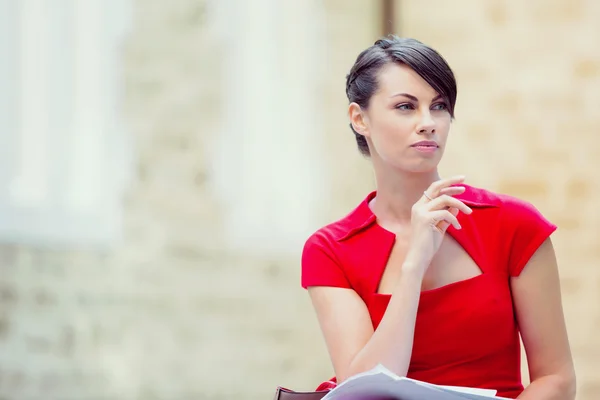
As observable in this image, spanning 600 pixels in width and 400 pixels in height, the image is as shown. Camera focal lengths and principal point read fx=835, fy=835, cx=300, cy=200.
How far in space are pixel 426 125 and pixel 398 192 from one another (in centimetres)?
19

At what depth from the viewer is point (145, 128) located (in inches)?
164

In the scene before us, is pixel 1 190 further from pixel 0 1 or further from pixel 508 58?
pixel 508 58

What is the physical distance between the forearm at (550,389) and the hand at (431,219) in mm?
324

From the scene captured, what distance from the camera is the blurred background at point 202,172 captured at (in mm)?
3977

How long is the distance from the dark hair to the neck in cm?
15

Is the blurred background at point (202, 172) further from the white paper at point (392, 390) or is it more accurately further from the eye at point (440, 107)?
the white paper at point (392, 390)

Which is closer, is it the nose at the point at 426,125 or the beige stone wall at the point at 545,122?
the nose at the point at 426,125

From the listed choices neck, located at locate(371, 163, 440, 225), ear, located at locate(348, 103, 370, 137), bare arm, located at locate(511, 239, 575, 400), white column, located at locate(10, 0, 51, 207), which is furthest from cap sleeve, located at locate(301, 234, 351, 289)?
white column, located at locate(10, 0, 51, 207)

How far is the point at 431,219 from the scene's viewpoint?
5.52ft

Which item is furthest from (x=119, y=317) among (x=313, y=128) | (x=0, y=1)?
(x=0, y=1)

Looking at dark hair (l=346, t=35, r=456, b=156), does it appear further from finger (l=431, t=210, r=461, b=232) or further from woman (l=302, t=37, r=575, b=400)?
finger (l=431, t=210, r=461, b=232)

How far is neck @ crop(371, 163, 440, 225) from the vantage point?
73.2 inches

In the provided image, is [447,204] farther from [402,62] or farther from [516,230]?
[402,62]

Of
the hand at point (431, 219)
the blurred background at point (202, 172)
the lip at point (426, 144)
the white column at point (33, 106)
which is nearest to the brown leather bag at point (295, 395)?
the hand at point (431, 219)
